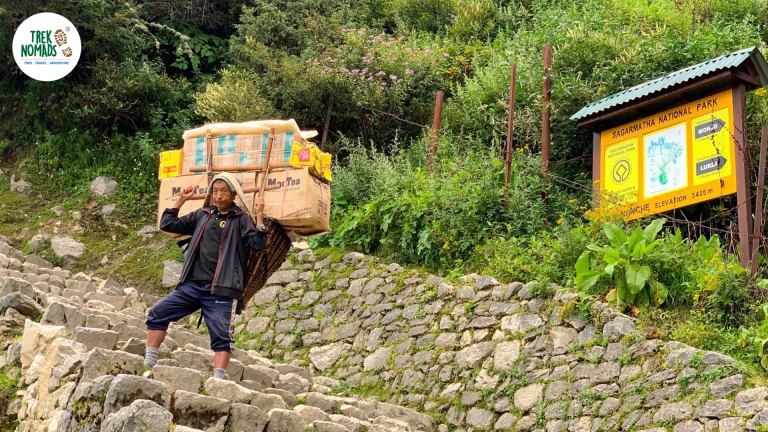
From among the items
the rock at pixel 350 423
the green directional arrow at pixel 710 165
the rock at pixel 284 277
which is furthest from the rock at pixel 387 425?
the rock at pixel 284 277

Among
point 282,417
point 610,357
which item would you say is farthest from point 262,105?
point 282,417

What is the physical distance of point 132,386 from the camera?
19.2 feet

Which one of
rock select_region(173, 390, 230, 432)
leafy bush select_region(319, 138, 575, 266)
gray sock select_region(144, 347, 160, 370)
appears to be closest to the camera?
rock select_region(173, 390, 230, 432)

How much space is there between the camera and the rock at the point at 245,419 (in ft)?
20.2

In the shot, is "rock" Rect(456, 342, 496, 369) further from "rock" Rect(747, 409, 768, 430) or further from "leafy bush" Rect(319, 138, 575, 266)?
"rock" Rect(747, 409, 768, 430)

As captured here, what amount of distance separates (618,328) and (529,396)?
1.24 metres

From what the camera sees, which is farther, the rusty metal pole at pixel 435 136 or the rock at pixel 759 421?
the rusty metal pole at pixel 435 136

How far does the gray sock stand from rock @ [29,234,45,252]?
372 inches

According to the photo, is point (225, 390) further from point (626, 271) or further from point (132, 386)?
point (626, 271)

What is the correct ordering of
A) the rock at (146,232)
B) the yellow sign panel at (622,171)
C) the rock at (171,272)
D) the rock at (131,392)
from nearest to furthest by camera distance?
the rock at (131,392), the yellow sign panel at (622,171), the rock at (171,272), the rock at (146,232)

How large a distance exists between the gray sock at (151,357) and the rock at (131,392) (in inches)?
38.2

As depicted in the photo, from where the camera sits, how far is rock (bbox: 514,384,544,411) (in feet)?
30.9

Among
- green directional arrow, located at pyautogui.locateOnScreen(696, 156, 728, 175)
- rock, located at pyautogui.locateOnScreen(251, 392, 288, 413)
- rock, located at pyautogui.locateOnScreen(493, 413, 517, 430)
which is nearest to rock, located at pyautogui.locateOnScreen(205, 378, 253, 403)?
rock, located at pyautogui.locateOnScreen(251, 392, 288, 413)

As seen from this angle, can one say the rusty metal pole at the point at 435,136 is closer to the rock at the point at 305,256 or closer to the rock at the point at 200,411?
the rock at the point at 305,256
